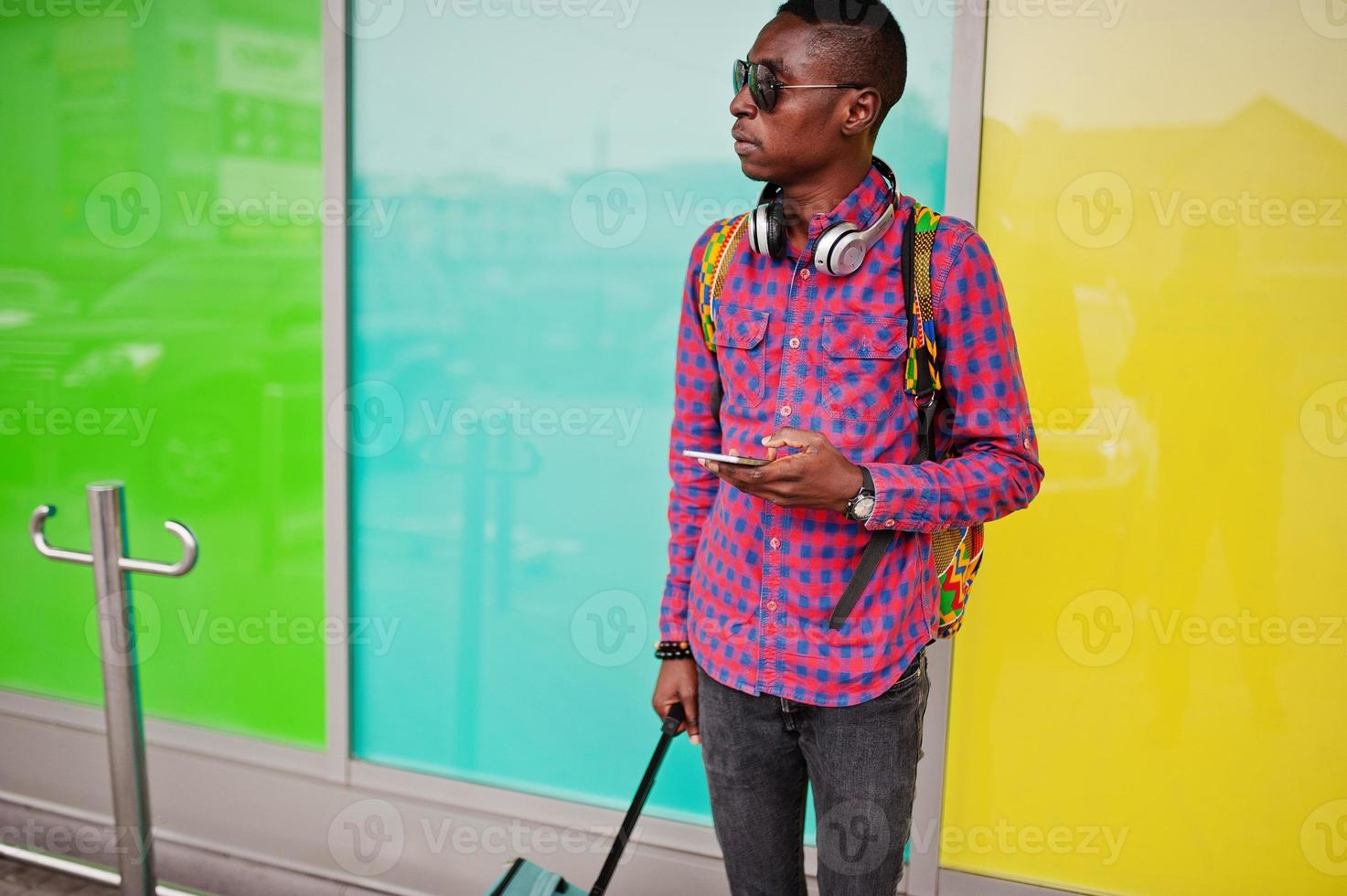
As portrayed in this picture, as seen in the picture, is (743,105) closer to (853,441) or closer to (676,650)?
(853,441)

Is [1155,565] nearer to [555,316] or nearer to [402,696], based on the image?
[555,316]

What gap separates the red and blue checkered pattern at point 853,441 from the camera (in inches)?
52.4

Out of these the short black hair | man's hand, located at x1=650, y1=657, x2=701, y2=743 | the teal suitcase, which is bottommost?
the teal suitcase

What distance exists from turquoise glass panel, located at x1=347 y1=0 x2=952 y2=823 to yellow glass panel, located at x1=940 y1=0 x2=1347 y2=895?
2.25 ft

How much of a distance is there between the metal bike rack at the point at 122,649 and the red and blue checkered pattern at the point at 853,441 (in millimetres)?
1082

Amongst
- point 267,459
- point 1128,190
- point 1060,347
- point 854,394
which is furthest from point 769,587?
point 267,459

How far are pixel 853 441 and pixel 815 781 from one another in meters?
0.51

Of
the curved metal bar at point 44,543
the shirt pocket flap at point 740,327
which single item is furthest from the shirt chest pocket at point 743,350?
the curved metal bar at point 44,543

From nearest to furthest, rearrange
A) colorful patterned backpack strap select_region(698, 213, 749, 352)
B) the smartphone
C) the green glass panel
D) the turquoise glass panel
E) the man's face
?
the smartphone
the man's face
colorful patterned backpack strap select_region(698, 213, 749, 352)
the turquoise glass panel
the green glass panel

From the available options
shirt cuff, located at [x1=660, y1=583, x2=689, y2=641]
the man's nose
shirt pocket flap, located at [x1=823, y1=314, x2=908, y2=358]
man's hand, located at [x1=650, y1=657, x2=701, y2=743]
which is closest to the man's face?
the man's nose

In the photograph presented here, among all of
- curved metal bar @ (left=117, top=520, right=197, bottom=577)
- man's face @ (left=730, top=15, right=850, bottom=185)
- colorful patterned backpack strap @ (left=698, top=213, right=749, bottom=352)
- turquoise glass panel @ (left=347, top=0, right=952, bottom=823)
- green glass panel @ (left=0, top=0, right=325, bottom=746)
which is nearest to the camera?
man's face @ (left=730, top=15, right=850, bottom=185)

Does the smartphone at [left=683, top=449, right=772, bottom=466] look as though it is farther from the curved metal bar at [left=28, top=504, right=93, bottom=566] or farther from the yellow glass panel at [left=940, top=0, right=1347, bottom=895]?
the curved metal bar at [left=28, top=504, right=93, bottom=566]

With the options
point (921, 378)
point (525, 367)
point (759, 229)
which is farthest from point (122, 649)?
point (921, 378)

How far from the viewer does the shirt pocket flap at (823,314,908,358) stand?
1.36 meters
